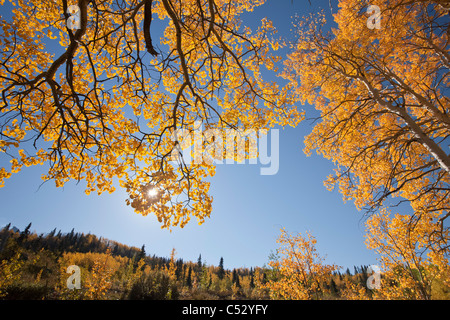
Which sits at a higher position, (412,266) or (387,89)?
(387,89)

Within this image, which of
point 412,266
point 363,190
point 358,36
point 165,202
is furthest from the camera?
point 412,266

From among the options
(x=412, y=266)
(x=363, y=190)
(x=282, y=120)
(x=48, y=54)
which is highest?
(x=48, y=54)
